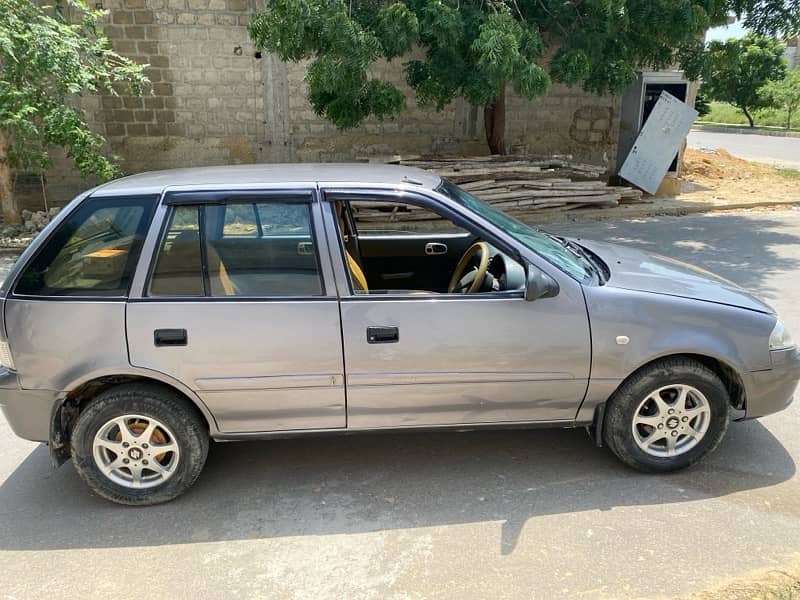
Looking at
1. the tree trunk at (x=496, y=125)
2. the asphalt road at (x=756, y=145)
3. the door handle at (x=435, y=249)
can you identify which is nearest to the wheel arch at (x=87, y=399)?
the door handle at (x=435, y=249)

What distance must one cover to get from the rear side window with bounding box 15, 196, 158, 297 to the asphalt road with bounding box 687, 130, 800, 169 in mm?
18874

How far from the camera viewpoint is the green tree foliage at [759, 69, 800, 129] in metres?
31.8

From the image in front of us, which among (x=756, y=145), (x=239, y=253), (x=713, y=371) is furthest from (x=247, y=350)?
(x=756, y=145)

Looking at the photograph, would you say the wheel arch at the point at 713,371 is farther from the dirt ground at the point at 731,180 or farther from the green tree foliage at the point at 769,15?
the dirt ground at the point at 731,180

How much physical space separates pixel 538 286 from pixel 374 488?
4.86ft

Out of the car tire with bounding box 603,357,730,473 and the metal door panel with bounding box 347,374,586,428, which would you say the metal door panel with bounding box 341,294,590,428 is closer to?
the metal door panel with bounding box 347,374,586,428

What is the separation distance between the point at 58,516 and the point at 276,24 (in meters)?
6.46

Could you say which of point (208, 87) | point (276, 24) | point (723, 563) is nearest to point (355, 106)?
point (276, 24)

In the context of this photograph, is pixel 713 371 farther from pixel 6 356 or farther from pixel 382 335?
pixel 6 356

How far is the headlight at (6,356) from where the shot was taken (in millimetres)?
3461

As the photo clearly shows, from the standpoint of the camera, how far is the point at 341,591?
2.97 metres

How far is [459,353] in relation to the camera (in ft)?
11.6

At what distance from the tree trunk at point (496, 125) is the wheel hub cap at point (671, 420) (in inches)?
365

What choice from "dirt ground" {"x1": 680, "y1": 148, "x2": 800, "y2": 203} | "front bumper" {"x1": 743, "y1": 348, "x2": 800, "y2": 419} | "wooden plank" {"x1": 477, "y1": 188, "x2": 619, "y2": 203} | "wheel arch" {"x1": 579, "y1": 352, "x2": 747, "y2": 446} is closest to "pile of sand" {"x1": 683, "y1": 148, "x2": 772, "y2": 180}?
"dirt ground" {"x1": 680, "y1": 148, "x2": 800, "y2": 203}
